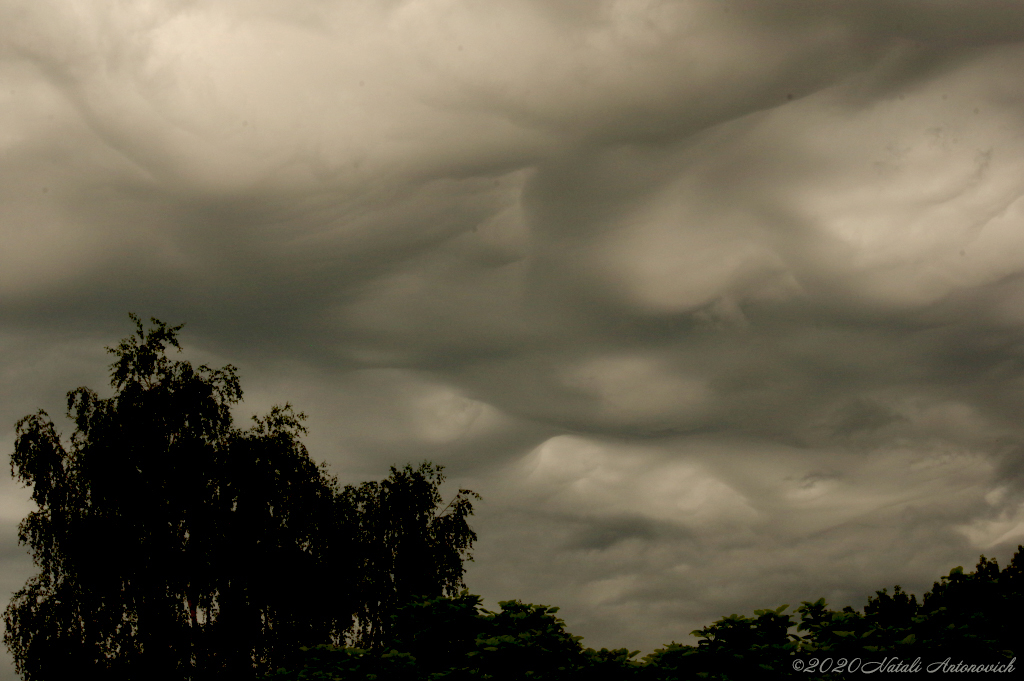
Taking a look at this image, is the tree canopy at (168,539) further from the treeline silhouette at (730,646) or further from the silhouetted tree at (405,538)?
the treeline silhouette at (730,646)

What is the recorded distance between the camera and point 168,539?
1372 inches

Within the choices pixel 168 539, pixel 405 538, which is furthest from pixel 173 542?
pixel 405 538

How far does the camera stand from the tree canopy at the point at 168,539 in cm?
3416

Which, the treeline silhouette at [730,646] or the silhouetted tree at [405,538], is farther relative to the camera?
the silhouetted tree at [405,538]

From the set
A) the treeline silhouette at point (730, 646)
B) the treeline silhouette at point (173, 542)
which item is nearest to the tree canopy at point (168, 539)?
the treeline silhouette at point (173, 542)

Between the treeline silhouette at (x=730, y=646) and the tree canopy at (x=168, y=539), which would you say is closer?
the treeline silhouette at (x=730, y=646)

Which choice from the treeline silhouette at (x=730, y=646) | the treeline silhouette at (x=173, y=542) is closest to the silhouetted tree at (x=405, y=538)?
the treeline silhouette at (x=173, y=542)

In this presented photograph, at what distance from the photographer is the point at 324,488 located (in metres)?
38.6

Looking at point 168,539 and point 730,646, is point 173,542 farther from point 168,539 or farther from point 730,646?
point 730,646

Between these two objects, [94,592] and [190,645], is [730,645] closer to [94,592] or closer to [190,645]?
[190,645]

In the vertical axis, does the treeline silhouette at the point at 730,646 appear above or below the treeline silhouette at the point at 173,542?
below

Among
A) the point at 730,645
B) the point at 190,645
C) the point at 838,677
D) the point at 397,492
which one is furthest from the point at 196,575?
the point at 838,677

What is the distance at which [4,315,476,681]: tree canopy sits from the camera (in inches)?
1345

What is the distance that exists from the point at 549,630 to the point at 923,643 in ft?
26.9
